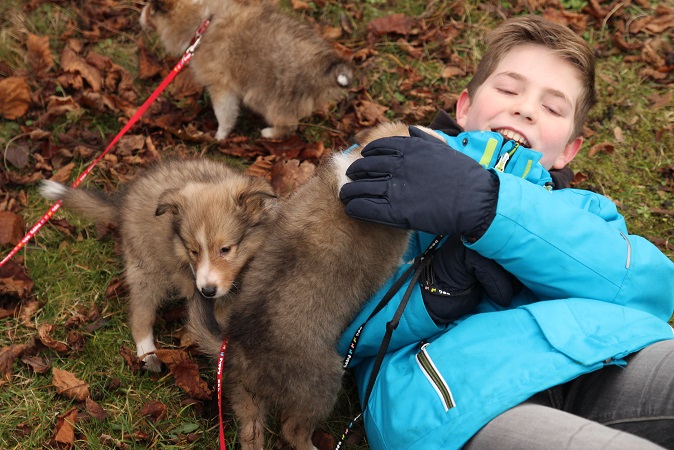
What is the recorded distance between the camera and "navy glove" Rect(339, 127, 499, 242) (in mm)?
2705

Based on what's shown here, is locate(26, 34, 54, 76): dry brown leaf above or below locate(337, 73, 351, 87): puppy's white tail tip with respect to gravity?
below

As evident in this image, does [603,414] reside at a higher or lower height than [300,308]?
higher

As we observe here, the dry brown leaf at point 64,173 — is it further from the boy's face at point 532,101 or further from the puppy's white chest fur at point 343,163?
the boy's face at point 532,101

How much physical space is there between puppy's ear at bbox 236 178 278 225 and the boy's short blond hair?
52.7 inches

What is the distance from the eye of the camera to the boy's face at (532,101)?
3.28 meters

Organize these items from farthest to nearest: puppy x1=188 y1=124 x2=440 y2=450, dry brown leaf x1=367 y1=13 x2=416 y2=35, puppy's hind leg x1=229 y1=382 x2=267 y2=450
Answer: dry brown leaf x1=367 y1=13 x2=416 y2=35, puppy's hind leg x1=229 y1=382 x2=267 y2=450, puppy x1=188 y1=124 x2=440 y2=450

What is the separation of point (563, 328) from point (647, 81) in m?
3.68

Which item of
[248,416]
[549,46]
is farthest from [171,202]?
[549,46]

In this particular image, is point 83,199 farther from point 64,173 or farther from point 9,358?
point 9,358

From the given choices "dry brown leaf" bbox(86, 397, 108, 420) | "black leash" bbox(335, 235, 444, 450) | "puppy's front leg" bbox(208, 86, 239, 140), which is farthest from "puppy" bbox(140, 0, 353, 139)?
"dry brown leaf" bbox(86, 397, 108, 420)

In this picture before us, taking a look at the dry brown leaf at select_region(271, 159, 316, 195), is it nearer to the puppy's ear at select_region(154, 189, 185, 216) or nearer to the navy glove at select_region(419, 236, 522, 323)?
the puppy's ear at select_region(154, 189, 185, 216)

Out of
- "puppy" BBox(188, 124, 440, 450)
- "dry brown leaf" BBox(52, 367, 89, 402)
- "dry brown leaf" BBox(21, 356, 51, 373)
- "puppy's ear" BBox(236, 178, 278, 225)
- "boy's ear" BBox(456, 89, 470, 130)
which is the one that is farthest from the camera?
"boy's ear" BBox(456, 89, 470, 130)

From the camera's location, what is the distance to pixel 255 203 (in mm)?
3396

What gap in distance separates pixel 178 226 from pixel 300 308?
0.97 meters
